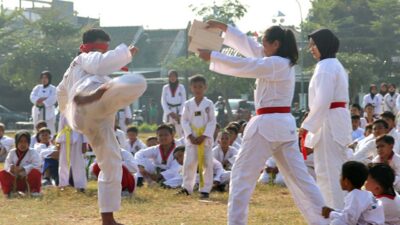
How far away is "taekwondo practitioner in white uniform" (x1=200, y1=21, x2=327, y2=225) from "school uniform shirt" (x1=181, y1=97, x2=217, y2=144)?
4.23 meters

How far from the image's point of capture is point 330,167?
8633mm

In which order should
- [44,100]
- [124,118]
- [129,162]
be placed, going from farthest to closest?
[44,100]
[124,118]
[129,162]

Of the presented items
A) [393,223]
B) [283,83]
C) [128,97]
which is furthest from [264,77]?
[393,223]

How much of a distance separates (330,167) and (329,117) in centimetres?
47

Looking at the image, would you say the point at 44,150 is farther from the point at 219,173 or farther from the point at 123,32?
the point at 123,32

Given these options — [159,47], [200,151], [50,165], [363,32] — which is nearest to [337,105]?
[200,151]

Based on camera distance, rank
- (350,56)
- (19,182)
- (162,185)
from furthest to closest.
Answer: (350,56)
(162,185)
(19,182)

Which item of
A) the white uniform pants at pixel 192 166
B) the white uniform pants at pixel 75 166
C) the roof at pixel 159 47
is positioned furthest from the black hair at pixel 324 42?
the roof at pixel 159 47

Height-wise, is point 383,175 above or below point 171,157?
above

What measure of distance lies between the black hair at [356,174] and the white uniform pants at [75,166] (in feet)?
20.2

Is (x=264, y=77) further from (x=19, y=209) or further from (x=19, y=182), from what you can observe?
(x=19, y=182)

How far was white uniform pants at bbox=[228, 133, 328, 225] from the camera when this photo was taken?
7.63 metres

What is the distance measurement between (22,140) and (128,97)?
5.13 m

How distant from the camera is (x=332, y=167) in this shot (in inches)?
339
